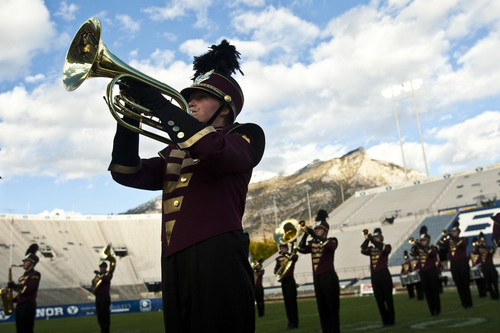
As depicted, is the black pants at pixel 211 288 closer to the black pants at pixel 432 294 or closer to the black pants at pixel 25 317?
the black pants at pixel 25 317

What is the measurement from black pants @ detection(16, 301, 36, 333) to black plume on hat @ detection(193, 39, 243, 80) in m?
8.53

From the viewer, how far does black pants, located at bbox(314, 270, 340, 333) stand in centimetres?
802

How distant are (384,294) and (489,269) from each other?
20.6 ft

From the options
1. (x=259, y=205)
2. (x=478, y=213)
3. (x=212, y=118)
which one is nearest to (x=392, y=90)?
(x=478, y=213)

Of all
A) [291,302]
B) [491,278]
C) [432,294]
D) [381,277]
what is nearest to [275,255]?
[491,278]

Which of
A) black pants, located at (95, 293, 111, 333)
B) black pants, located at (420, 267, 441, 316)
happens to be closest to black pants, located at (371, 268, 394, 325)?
black pants, located at (420, 267, 441, 316)

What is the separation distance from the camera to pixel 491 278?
14.0m

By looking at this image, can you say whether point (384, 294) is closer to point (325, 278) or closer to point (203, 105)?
point (325, 278)

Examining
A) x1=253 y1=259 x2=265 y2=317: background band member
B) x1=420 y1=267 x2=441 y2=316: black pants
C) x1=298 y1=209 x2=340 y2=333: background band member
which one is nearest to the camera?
x1=298 y1=209 x2=340 y2=333: background band member

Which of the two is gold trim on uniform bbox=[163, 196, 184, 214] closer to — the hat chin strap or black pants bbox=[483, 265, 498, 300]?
the hat chin strap

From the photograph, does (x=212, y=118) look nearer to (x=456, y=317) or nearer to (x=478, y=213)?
(x=456, y=317)

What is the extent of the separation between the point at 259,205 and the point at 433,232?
379 feet

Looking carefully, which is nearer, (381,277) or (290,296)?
(381,277)

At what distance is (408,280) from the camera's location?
55.3 feet
